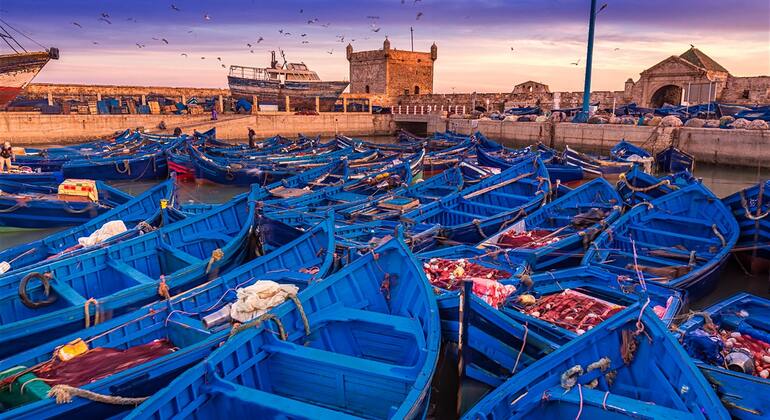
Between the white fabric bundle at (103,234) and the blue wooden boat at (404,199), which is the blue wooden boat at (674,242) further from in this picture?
the white fabric bundle at (103,234)

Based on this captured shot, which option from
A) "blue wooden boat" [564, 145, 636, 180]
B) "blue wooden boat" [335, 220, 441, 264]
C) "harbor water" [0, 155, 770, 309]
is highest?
"blue wooden boat" [564, 145, 636, 180]

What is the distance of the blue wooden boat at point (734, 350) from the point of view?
450 cm

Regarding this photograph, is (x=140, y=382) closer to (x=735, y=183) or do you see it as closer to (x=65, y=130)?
(x=735, y=183)

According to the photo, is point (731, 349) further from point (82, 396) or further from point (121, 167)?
point (121, 167)

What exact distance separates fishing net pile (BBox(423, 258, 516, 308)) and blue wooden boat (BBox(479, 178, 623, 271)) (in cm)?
94

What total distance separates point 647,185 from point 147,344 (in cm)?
1280

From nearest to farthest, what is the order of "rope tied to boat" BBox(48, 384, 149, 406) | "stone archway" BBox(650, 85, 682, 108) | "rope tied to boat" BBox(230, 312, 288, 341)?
"rope tied to boat" BBox(48, 384, 149, 406)
"rope tied to boat" BBox(230, 312, 288, 341)
"stone archway" BBox(650, 85, 682, 108)

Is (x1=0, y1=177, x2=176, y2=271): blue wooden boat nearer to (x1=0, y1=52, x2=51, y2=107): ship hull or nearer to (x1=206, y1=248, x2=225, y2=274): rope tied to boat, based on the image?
(x1=206, y1=248, x2=225, y2=274): rope tied to boat

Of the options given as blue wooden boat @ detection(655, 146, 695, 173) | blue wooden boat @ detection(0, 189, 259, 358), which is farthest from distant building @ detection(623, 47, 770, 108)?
blue wooden boat @ detection(0, 189, 259, 358)

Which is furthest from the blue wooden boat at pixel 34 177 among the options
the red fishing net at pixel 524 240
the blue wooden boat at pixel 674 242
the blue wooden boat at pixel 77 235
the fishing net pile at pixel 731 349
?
the fishing net pile at pixel 731 349

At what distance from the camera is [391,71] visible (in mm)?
54938

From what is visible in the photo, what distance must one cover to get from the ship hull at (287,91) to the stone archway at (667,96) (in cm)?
2779

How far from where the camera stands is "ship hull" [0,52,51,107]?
1082 inches

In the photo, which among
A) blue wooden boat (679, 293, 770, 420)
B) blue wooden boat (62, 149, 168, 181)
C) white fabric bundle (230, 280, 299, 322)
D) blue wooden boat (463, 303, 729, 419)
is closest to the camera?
blue wooden boat (463, 303, 729, 419)
